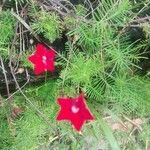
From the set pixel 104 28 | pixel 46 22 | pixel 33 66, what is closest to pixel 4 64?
pixel 33 66

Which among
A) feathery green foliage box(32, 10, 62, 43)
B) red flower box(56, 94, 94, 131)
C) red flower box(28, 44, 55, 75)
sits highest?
feathery green foliage box(32, 10, 62, 43)

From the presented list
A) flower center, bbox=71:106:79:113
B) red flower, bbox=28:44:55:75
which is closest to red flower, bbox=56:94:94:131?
flower center, bbox=71:106:79:113

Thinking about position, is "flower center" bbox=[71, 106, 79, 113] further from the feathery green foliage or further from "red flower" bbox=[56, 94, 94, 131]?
the feathery green foliage

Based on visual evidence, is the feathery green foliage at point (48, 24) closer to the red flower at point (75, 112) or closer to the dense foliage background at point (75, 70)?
the dense foliage background at point (75, 70)

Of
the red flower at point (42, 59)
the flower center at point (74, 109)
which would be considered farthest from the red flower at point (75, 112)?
the red flower at point (42, 59)

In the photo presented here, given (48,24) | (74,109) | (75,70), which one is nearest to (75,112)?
(74,109)

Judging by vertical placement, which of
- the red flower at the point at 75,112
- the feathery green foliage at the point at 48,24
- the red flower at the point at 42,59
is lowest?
the red flower at the point at 75,112

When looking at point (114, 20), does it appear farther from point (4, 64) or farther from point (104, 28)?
point (4, 64)

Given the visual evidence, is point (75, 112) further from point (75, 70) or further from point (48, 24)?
point (48, 24)
